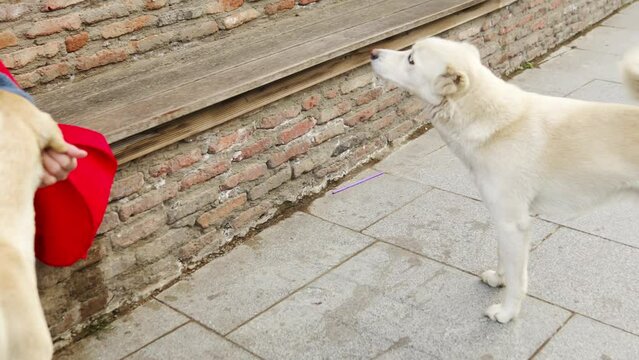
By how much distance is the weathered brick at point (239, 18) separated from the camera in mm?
4367

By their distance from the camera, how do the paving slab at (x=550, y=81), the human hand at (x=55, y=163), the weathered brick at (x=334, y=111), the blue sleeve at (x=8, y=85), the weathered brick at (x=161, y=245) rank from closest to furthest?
the human hand at (x=55, y=163)
the blue sleeve at (x=8, y=85)
the weathered brick at (x=161, y=245)
the weathered brick at (x=334, y=111)
the paving slab at (x=550, y=81)

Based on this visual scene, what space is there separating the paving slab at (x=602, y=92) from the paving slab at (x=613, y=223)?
1.87m

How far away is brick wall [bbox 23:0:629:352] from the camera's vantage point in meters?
3.32

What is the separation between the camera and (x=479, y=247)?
3.86 metres

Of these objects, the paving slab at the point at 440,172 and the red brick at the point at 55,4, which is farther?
the paving slab at the point at 440,172

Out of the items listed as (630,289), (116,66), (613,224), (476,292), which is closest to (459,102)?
(476,292)

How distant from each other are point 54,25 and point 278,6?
1650 millimetres

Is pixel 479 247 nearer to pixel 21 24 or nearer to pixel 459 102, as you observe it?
pixel 459 102

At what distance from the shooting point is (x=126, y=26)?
3809 mm

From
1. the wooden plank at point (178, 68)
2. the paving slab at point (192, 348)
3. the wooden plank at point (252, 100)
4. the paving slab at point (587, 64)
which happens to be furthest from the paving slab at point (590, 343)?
the paving slab at point (587, 64)

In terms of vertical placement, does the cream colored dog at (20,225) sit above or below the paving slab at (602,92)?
above

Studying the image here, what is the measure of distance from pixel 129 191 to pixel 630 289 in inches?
97.9

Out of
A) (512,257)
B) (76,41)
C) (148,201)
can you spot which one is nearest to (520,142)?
(512,257)

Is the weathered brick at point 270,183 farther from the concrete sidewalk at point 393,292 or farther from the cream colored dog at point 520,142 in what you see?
the cream colored dog at point 520,142
